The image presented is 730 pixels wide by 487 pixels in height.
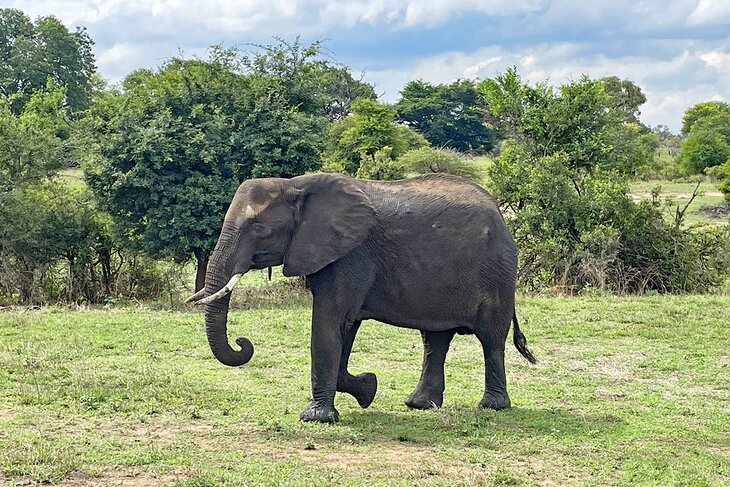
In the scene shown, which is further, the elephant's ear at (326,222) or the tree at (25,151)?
the tree at (25,151)

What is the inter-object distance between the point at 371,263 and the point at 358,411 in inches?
61.3

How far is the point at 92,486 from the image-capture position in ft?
21.9

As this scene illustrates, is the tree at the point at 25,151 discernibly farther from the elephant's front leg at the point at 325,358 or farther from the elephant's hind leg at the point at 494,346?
the elephant's hind leg at the point at 494,346

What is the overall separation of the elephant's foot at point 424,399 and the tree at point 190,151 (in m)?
8.87

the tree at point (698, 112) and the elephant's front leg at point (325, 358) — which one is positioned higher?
the tree at point (698, 112)

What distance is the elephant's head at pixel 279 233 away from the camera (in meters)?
8.49

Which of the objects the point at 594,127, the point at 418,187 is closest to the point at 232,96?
the point at 594,127

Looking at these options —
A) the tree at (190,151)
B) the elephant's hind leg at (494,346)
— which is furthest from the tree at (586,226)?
the elephant's hind leg at (494,346)

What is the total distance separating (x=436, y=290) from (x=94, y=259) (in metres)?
12.2

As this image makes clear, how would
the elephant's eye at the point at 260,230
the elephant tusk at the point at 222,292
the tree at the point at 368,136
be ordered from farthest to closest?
the tree at the point at 368,136
the elephant's eye at the point at 260,230
the elephant tusk at the point at 222,292

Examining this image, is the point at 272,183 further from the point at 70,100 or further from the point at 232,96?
the point at 70,100

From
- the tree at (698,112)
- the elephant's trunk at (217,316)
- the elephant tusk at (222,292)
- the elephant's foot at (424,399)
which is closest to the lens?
the elephant tusk at (222,292)

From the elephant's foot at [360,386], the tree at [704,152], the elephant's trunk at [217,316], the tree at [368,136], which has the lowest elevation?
the elephant's foot at [360,386]

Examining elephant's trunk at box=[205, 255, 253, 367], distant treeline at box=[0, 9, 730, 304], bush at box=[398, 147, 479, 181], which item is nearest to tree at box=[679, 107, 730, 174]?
bush at box=[398, 147, 479, 181]
